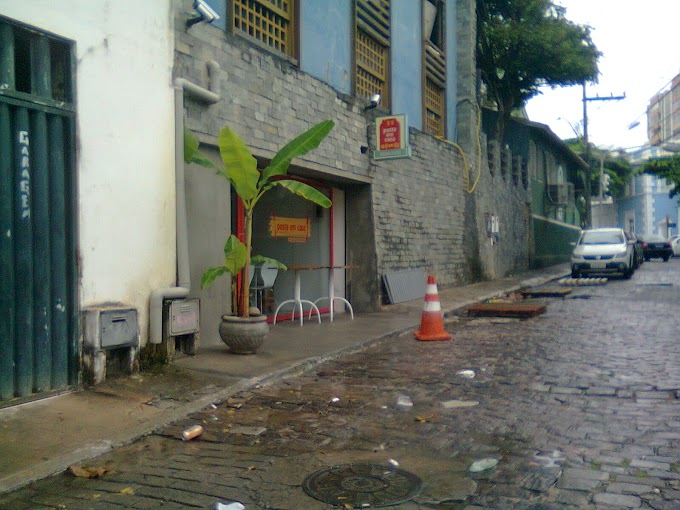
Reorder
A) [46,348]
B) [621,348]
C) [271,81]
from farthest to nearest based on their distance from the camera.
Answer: [271,81] → [621,348] → [46,348]

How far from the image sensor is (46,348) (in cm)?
558

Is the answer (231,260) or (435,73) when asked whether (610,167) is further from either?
(231,260)

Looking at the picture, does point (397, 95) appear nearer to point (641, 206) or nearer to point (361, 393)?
point (361, 393)

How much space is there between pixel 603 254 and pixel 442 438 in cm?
1826

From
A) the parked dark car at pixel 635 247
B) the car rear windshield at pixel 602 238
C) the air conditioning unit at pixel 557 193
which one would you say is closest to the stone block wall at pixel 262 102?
the car rear windshield at pixel 602 238

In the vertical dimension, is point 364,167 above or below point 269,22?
below

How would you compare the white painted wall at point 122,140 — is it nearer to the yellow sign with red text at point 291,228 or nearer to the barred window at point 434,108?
the yellow sign with red text at point 291,228

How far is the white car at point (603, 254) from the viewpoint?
21.0 metres

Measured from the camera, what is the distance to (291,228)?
11.5m

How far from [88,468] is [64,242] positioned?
238cm

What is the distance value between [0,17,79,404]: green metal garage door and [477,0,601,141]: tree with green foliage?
55.5 ft

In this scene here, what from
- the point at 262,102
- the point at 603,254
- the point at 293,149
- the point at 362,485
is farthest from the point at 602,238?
the point at 362,485

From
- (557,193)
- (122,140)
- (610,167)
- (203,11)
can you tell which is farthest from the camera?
(610,167)

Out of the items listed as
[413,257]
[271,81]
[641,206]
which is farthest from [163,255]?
[641,206]
